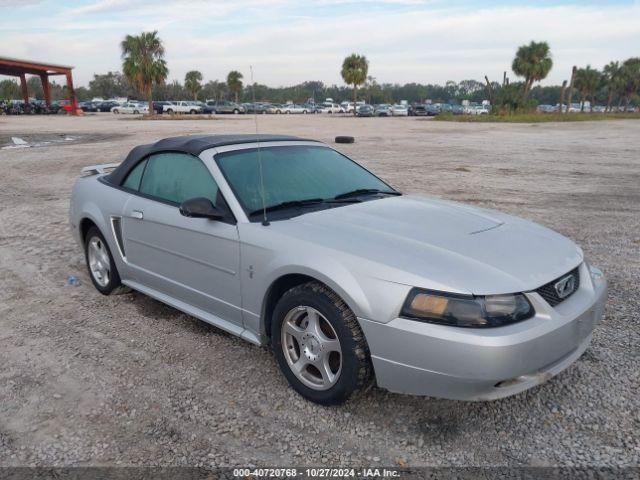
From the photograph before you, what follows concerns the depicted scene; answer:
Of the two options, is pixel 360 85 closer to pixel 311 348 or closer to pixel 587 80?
pixel 587 80

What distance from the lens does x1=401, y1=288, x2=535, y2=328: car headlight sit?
2.50 m

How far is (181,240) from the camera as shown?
3650 mm

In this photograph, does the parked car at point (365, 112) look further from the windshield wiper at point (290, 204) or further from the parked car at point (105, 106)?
the windshield wiper at point (290, 204)

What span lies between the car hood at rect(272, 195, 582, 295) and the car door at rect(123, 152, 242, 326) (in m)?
0.46

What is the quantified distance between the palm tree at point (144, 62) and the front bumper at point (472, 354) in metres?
47.4

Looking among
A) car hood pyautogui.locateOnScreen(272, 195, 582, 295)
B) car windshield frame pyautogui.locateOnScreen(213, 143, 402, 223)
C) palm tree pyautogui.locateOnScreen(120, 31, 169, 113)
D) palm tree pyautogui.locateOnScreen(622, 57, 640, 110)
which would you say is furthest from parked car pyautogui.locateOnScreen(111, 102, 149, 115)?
palm tree pyautogui.locateOnScreen(622, 57, 640, 110)

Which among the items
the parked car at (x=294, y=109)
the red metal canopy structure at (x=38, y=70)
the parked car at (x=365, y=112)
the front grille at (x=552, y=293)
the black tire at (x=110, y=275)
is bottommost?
the parked car at (x=294, y=109)

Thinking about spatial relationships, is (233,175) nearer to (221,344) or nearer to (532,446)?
(221,344)

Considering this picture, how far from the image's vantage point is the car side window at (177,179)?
144 inches

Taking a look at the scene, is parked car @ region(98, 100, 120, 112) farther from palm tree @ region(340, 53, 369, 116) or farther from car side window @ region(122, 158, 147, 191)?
car side window @ region(122, 158, 147, 191)

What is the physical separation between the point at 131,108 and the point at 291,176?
62.9m

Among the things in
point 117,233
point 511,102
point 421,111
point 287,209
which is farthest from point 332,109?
point 287,209

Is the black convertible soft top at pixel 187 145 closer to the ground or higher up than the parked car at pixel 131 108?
higher up

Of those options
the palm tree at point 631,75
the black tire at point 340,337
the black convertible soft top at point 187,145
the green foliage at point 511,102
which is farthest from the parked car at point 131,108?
the palm tree at point 631,75
